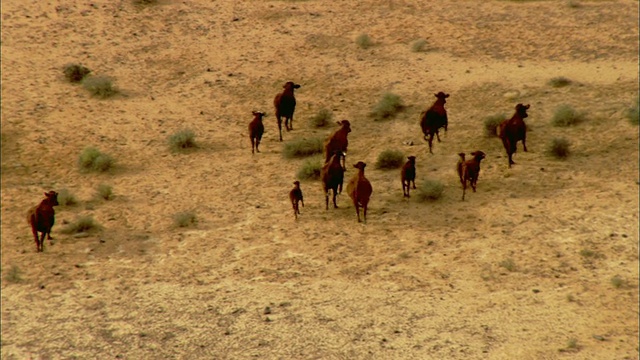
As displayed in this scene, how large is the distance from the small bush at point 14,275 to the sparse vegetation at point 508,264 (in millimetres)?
8575

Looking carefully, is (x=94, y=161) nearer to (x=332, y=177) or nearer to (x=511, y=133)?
(x=332, y=177)

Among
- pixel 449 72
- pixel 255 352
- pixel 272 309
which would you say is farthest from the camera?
pixel 449 72

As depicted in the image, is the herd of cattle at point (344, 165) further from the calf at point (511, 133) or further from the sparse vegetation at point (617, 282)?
the sparse vegetation at point (617, 282)

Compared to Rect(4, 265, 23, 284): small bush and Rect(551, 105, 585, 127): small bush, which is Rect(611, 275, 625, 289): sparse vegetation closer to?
Rect(551, 105, 585, 127): small bush

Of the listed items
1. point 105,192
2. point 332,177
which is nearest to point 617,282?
point 332,177

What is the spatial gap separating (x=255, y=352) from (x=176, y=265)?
12.1 feet

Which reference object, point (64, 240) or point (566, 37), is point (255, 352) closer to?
point (64, 240)

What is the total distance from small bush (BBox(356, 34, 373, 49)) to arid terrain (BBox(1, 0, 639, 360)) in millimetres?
224

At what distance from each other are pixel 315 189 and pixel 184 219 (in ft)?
10.4

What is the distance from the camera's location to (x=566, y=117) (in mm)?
21609

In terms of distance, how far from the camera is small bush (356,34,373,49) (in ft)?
92.9

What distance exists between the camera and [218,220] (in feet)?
59.4

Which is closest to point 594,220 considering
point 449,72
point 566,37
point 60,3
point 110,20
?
point 449,72

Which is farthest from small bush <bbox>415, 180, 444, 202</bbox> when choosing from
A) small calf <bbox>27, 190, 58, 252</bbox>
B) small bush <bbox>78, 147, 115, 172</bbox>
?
small bush <bbox>78, 147, 115, 172</bbox>
